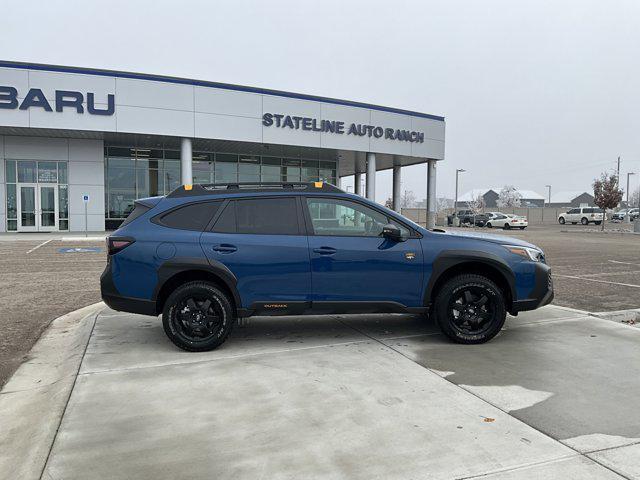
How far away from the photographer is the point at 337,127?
29672 millimetres

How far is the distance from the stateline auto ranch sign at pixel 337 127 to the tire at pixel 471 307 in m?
23.7

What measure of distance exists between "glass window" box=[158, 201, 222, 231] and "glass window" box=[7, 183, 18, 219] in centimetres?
2618

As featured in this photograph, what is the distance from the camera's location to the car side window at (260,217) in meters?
5.42

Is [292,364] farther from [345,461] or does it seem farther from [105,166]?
[105,166]

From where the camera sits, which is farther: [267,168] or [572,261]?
[267,168]

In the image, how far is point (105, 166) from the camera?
95.8 ft

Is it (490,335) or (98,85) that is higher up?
(98,85)

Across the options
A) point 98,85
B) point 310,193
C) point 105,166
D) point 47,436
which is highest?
point 98,85

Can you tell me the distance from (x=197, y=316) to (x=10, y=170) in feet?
87.9

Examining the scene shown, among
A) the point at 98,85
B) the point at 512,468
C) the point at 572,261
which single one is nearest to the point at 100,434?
the point at 512,468

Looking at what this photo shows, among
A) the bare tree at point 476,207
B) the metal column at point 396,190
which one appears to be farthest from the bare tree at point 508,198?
the metal column at point 396,190

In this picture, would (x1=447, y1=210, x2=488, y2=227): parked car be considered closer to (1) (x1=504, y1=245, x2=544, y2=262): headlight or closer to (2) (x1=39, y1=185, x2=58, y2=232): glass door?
(2) (x1=39, y1=185, x2=58, y2=232): glass door

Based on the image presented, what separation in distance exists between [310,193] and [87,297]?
541cm

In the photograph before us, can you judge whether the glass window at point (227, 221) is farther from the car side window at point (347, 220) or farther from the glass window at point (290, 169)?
the glass window at point (290, 169)
